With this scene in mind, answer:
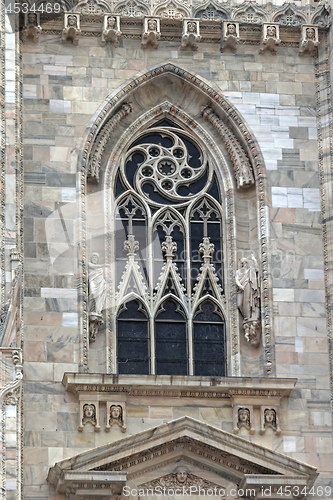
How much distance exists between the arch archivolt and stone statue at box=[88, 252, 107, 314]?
171 millimetres

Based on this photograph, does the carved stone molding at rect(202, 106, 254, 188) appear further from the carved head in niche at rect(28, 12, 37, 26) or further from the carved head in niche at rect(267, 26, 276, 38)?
the carved head in niche at rect(28, 12, 37, 26)

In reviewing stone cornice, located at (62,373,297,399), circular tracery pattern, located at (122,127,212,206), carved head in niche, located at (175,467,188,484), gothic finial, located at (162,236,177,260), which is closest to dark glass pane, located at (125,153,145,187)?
circular tracery pattern, located at (122,127,212,206)

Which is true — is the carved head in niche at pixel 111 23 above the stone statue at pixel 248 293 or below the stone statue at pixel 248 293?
above

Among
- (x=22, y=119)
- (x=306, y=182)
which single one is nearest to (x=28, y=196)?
(x=22, y=119)

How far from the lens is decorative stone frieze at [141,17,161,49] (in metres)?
25.2

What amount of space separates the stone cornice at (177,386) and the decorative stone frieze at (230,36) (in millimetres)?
4992

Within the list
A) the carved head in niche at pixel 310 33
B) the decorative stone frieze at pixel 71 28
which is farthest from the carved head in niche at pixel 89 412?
the carved head in niche at pixel 310 33

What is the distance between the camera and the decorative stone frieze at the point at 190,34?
25.3m

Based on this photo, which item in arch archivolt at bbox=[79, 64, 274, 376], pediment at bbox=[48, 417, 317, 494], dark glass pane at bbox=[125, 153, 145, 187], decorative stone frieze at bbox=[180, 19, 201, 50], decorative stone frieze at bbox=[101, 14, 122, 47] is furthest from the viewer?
decorative stone frieze at bbox=[180, 19, 201, 50]

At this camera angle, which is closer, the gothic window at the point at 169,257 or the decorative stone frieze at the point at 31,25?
the gothic window at the point at 169,257

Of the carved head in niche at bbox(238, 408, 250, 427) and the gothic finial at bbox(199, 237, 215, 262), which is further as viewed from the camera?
the gothic finial at bbox(199, 237, 215, 262)

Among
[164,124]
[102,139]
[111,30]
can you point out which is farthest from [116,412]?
[111,30]

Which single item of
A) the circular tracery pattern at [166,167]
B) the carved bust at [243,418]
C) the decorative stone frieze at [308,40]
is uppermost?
the decorative stone frieze at [308,40]

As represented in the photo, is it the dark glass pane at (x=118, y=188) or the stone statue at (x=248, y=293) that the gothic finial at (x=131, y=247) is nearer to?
the dark glass pane at (x=118, y=188)
